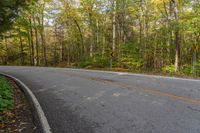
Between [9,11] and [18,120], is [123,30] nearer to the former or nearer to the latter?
[9,11]

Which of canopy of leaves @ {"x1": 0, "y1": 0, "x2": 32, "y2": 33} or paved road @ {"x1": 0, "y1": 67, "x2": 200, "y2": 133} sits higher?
canopy of leaves @ {"x1": 0, "y1": 0, "x2": 32, "y2": 33}

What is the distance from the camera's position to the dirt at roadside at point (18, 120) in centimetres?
497

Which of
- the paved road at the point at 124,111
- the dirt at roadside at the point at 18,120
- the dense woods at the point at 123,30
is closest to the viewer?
the paved road at the point at 124,111

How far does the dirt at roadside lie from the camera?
4.97 meters

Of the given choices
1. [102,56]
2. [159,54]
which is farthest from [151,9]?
[102,56]

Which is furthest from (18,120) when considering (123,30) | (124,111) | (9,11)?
(123,30)

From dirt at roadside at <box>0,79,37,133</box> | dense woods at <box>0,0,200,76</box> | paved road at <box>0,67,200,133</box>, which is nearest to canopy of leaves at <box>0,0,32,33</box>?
paved road at <box>0,67,200,133</box>

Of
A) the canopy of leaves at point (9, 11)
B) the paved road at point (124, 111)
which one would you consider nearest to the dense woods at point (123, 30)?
the canopy of leaves at point (9, 11)

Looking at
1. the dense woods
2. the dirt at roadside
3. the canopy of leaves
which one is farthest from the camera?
the dense woods

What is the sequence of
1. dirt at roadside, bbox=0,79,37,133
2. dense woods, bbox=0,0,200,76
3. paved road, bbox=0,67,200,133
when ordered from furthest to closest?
dense woods, bbox=0,0,200,76
dirt at roadside, bbox=0,79,37,133
paved road, bbox=0,67,200,133

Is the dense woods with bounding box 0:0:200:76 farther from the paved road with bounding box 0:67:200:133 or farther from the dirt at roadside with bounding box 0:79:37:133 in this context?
the dirt at roadside with bounding box 0:79:37:133

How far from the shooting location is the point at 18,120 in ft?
18.6

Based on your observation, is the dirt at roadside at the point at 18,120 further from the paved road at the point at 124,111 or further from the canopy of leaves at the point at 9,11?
the canopy of leaves at the point at 9,11

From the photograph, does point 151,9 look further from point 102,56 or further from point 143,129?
point 143,129
